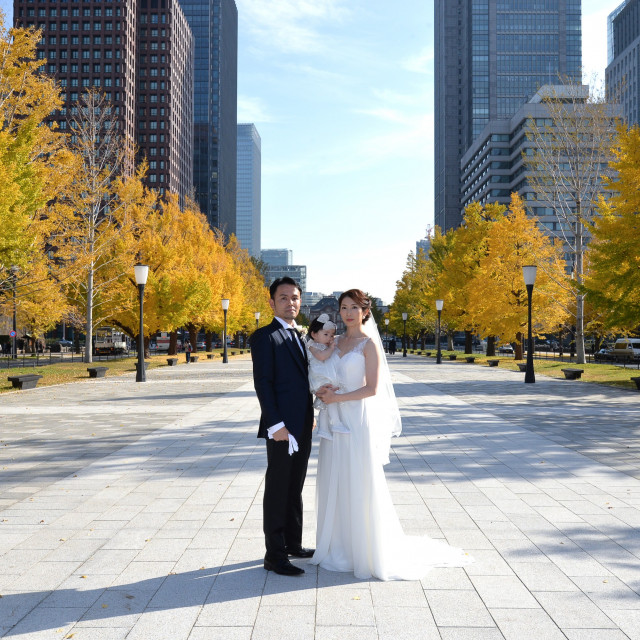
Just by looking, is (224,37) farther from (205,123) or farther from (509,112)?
(509,112)

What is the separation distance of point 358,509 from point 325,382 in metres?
0.94

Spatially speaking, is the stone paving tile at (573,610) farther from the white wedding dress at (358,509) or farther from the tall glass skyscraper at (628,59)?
the tall glass skyscraper at (628,59)

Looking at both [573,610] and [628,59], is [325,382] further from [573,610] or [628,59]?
[628,59]

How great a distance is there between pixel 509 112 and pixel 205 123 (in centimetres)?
7350

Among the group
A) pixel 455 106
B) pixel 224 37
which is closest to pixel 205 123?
pixel 224 37

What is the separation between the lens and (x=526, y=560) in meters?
4.66

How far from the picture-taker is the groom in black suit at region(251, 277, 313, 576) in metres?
4.39

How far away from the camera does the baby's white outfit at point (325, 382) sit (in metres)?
4.47

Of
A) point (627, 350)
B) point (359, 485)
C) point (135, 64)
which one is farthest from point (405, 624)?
point (135, 64)

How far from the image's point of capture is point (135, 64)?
11369 cm

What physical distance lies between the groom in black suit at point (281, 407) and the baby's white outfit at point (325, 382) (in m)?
0.07

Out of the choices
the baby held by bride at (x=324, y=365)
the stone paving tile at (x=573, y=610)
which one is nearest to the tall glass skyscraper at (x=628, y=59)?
the baby held by bride at (x=324, y=365)

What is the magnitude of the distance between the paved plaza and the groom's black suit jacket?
1.13 m

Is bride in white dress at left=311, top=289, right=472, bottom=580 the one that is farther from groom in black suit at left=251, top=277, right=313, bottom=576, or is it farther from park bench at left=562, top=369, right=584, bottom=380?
park bench at left=562, top=369, right=584, bottom=380
